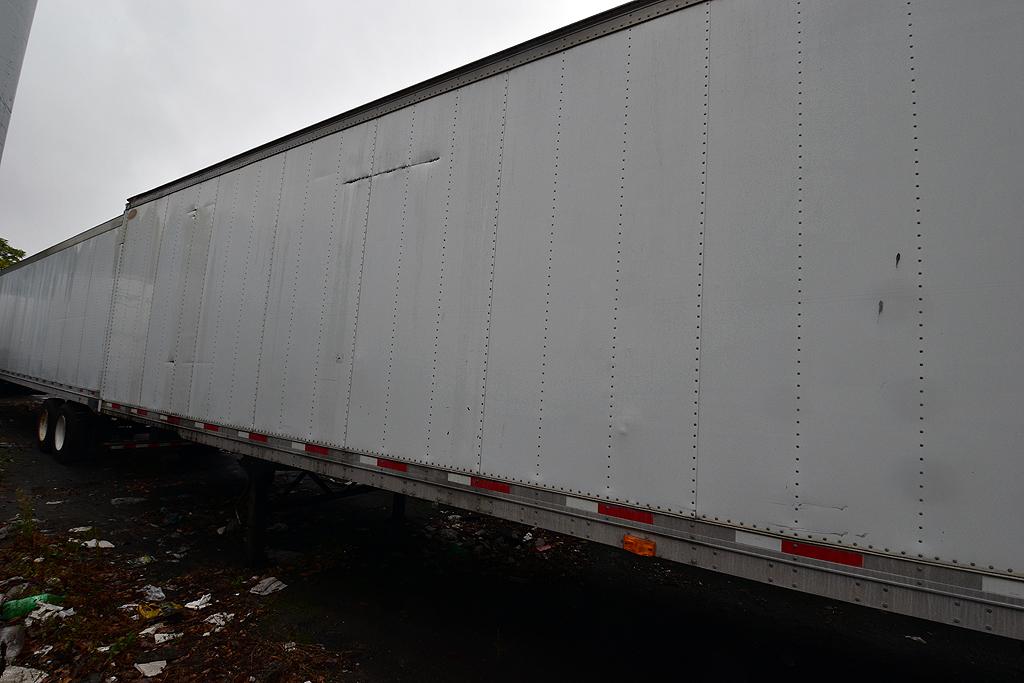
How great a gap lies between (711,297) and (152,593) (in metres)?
5.26

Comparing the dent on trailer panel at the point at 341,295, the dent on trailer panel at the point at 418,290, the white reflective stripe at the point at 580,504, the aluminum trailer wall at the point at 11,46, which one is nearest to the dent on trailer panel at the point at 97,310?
the aluminum trailer wall at the point at 11,46

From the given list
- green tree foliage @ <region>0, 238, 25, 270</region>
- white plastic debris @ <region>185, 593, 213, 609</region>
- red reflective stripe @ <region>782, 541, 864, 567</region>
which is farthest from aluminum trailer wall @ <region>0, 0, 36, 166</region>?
green tree foliage @ <region>0, 238, 25, 270</region>

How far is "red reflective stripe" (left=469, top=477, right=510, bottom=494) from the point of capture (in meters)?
2.89

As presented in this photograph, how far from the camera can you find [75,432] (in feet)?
26.4

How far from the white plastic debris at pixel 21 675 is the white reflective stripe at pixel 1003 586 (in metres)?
5.13

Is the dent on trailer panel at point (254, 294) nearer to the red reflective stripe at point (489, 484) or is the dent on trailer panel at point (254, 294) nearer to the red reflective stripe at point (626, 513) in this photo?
the red reflective stripe at point (489, 484)

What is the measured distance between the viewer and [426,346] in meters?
3.37

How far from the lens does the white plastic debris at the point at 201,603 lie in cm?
400

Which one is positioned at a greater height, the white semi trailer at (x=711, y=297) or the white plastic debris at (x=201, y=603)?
the white semi trailer at (x=711, y=297)

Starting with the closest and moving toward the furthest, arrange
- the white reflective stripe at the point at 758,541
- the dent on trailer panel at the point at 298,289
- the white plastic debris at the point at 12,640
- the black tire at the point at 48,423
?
the white reflective stripe at the point at 758,541 < the white plastic debris at the point at 12,640 < the dent on trailer panel at the point at 298,289 < the black tire at the point at 48,423

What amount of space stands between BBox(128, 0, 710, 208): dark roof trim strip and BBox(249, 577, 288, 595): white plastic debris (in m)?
4.35

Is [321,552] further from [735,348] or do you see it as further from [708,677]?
[735,348]

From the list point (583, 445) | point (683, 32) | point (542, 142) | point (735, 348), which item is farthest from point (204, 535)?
point (683, 32)

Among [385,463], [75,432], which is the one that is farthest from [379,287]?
[75,432]
